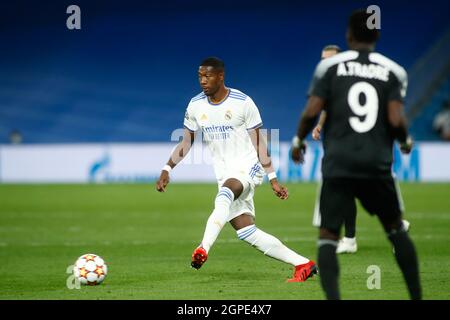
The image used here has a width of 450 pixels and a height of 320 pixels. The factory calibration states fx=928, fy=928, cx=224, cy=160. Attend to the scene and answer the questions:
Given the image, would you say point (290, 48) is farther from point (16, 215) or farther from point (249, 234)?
point (249, 234)

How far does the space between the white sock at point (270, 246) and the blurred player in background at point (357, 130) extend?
230cm

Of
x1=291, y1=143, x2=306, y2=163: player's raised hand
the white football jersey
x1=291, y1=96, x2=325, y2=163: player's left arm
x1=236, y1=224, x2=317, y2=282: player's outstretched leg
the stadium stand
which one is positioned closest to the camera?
x1=291, y1=96, x2=325, y2=163: player's left arm

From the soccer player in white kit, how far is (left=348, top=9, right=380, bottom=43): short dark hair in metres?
2.72

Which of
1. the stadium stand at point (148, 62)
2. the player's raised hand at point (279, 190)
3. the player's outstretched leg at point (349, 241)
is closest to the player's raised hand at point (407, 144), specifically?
the player's raised hand at point (279, 190)

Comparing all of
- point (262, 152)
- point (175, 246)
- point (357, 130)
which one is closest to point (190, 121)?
point (262, 152)

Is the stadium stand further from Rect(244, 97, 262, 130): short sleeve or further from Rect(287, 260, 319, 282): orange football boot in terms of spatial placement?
Rect(287, 260, 319, 282): orange football boot

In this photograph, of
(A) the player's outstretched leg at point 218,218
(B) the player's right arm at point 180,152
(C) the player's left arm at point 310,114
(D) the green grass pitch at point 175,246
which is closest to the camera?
(C) the player's left arm at point 310,114

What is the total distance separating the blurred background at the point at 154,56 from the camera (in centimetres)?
3425

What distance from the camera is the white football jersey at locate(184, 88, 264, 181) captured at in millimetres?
9430

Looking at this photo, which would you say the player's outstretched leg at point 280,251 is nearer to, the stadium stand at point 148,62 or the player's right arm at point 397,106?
the player's right arm at point 397,106

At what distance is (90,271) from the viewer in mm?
8836

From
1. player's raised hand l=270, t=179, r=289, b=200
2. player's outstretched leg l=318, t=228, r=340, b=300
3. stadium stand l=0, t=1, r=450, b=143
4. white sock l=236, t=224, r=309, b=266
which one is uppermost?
stadium stand l=0, t=1, r=450, b=143

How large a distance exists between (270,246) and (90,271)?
5.78ft

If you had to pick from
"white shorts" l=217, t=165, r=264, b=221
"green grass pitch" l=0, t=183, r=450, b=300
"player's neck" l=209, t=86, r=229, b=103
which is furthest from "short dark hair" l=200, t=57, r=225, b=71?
"green grass pitch" l=0, t=183, r=450, b=300
